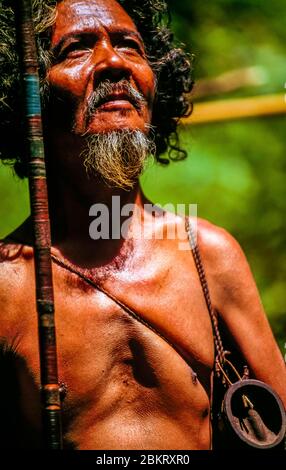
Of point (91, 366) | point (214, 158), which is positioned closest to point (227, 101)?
point (214, 158)

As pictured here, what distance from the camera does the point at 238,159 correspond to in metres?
5.20

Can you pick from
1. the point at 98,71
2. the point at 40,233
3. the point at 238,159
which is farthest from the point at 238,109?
the point at 40,233

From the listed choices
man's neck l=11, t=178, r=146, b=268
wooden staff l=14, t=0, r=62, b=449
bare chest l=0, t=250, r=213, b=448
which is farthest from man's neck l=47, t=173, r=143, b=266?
wooden staff l=14, t=0, r=62, b=449

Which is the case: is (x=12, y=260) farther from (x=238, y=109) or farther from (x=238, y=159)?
(x=238, y=159)

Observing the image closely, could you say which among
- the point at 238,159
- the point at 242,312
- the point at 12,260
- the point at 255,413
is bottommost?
the point at 255,413

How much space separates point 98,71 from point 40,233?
0.81m

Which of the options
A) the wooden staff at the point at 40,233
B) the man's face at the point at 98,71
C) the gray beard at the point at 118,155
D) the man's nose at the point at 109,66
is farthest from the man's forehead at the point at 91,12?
the wooden staff at the point at 40,233

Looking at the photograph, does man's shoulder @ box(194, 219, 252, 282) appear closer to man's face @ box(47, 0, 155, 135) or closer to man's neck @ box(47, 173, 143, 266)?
man's neck @ box(47, 173, 143, 266)

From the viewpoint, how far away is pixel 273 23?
532 cm

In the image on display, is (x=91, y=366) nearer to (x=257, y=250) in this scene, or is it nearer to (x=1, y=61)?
(x=1, y=61)

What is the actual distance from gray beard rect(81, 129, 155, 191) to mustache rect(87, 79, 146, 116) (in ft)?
0.32

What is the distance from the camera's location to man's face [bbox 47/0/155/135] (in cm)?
307

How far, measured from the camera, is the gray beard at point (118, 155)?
307cm

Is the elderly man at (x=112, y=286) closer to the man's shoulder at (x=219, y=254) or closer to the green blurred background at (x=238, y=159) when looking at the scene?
the man's shoulder at (x=219, y=254)
